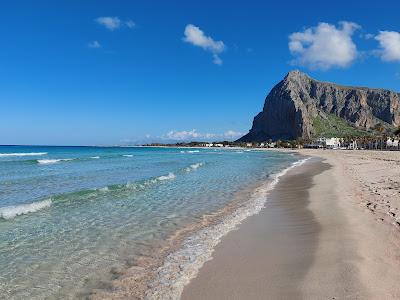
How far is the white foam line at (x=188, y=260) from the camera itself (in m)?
6.40

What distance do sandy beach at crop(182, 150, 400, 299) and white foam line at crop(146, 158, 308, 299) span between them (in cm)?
22

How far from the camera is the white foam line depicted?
21.0 ft

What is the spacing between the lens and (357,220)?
10.9 m

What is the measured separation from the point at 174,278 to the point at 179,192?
12757mm

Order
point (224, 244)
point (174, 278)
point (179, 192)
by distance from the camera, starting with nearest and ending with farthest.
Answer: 1. point (174, 278)
2. point (224, 244)
3. point (179, 192)

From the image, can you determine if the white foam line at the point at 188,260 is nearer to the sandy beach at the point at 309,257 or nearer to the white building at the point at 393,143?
the sandy beach at the point at 309,257

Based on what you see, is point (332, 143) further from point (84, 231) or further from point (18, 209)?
point (84, 231)

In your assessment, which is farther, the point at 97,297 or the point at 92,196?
the point at 92,196

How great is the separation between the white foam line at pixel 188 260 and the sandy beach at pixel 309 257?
0.22 m

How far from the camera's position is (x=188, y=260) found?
26.4 ft

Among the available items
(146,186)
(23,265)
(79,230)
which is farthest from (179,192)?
(23,265)

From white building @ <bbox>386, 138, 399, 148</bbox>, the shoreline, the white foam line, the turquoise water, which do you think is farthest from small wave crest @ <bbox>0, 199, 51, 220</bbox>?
white building @ <bbox>386, 138, 399, 148</bbox>

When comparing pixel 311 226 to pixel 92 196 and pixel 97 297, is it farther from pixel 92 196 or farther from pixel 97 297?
pixel 92 196

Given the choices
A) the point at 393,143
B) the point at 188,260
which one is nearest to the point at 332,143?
the point at 393,143
